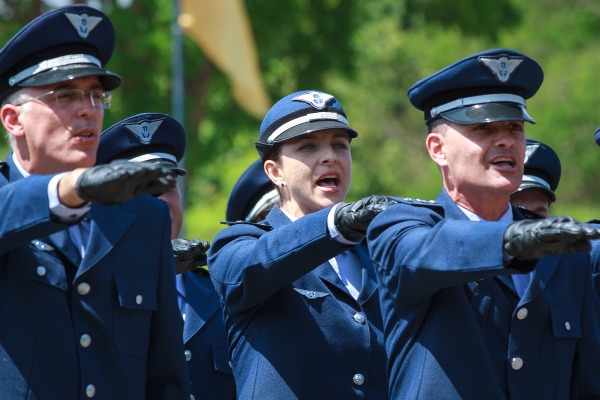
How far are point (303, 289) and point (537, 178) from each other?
191cm

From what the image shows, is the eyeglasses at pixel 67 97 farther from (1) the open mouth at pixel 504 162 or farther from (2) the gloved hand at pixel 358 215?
(1) the open mouth at pixel 504 162

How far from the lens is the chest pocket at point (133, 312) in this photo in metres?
4.54

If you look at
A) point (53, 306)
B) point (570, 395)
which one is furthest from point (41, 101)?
point (570, 395)

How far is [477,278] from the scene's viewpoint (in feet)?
13.7

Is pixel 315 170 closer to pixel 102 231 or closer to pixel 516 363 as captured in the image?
pixel 102 231

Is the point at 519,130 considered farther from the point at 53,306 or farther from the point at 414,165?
the point at 414,165

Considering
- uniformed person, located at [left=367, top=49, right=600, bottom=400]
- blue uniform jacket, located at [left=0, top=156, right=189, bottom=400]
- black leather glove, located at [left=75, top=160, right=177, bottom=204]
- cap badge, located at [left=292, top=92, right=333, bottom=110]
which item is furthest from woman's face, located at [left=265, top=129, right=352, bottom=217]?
black leather glove, located at [left=75, top=160, right=177, bottom=204]

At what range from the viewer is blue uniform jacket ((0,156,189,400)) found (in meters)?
4.28

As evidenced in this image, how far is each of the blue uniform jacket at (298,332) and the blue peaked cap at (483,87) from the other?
0.82m

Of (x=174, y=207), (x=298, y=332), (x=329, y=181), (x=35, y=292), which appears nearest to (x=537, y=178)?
(x=329, y=181)

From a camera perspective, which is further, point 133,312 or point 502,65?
point 502,65

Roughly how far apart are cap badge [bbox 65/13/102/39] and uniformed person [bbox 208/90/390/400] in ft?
3.29

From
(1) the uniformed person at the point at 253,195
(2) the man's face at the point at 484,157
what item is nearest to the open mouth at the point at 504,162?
(2) the man's face at the point at 484,157

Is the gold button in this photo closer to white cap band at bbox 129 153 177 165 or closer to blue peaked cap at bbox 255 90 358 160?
blue peaked cap at bbox 255 90 358 160
